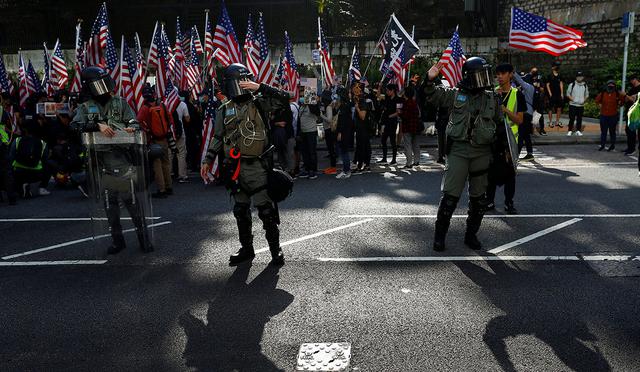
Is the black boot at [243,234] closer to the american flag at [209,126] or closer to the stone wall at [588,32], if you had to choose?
the american flag at [209,126]

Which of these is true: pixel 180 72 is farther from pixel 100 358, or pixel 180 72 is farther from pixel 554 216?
pixel 100 358

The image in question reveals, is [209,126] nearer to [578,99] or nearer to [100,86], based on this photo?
[100,86]

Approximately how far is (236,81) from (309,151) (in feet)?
20.7

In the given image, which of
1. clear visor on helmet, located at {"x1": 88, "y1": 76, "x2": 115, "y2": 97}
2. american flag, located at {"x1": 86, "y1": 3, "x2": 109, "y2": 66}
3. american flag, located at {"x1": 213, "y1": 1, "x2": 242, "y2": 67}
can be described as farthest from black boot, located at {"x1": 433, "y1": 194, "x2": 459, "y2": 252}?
american flag, located at {"x1": 86, "y1": 3, "x2": 109, "y2": 66}

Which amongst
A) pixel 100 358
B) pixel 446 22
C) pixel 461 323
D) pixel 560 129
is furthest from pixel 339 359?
pixel 446 22

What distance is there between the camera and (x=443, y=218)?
6.56m

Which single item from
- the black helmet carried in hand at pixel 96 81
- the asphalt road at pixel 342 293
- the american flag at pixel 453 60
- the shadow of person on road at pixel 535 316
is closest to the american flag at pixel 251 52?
the american flag at pixel 453 60

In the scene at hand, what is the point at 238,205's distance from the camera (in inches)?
244

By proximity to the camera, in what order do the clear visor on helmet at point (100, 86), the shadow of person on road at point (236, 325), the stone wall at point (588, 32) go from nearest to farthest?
the shadow of person on road at point (236, 325) → the clear visor on helmet at point (100, 86) → the stone wall at point (588, 32)

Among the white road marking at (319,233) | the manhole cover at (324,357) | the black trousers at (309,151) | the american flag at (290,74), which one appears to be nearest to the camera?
the manhole cover at (324,357)

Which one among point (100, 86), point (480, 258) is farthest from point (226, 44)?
point (480, 258)

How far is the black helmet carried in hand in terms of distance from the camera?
6.73 meters

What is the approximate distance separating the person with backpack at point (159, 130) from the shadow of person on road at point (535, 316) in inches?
244

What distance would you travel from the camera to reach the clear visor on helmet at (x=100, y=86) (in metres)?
Result: 6.76
